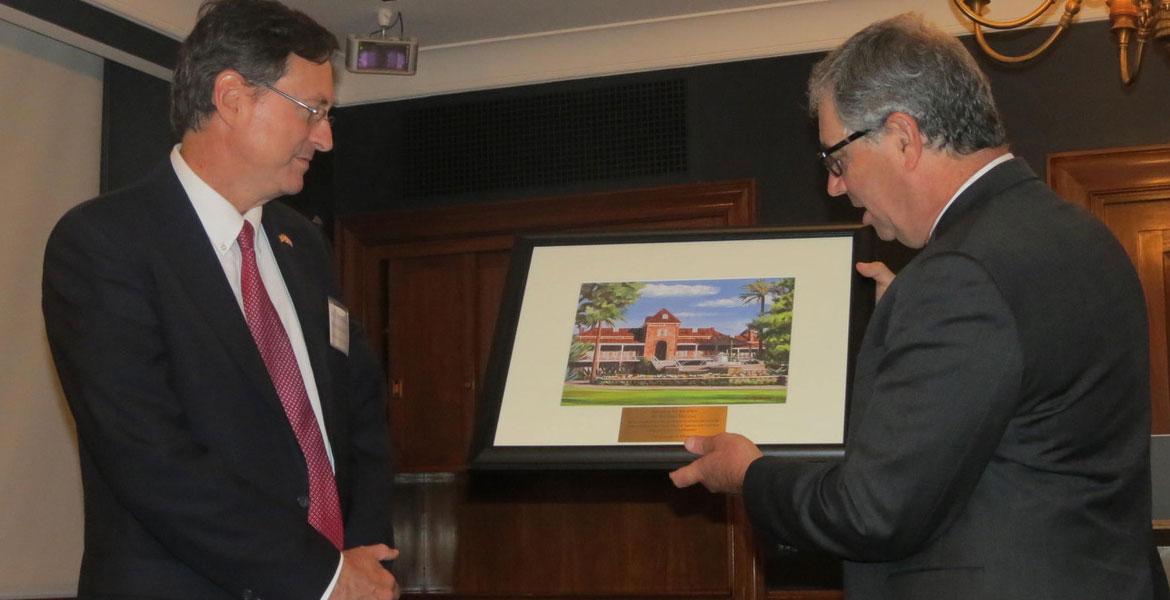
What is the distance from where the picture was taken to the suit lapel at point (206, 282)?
2121 mm

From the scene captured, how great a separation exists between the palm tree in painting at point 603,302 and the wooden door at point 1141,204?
3.81 meters

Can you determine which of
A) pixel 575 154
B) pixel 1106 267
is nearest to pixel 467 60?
pixel 575 154

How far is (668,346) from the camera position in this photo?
264cm

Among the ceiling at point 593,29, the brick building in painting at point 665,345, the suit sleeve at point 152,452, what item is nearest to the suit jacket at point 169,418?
the suit sleeve at point 152,452

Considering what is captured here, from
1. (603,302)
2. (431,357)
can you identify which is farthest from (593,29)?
(603,302)

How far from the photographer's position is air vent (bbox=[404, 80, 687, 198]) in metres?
6.63

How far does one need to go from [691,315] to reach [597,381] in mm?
254

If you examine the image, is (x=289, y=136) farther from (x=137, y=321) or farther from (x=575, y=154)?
(x=575, y=154)

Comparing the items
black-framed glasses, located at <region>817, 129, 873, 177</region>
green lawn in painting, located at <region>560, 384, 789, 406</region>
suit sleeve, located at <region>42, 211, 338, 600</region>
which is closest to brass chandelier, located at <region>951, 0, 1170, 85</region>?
green lawn in painting, located at <region>560, 384, 789, 406</region>

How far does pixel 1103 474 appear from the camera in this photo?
1659mm

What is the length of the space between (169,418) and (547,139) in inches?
193

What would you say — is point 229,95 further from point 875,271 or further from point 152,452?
point 875,271

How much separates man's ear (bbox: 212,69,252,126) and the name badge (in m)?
0.40

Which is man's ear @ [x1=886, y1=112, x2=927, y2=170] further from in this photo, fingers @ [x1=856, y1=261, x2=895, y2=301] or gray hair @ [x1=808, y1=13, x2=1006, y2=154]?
fingers @ [x1=856, y1=261, x2=895, y2=301]
